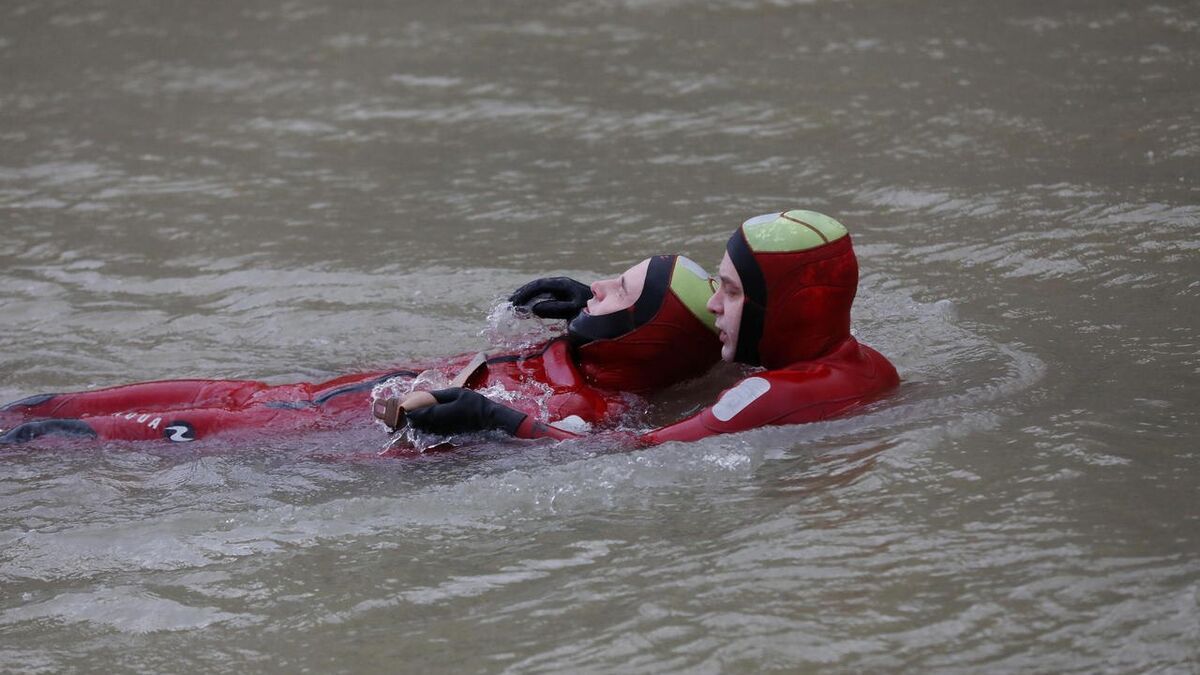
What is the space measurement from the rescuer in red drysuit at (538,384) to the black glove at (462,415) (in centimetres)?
26

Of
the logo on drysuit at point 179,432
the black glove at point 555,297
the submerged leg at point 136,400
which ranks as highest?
the black glove at point 555,297

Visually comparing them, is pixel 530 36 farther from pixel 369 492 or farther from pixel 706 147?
pixel 369 492

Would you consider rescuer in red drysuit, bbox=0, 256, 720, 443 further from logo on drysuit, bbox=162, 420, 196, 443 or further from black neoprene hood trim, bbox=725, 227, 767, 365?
black neoprene hood trim, bbox=725, 227, 767, 365

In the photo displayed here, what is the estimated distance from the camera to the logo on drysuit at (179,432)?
5637 mm

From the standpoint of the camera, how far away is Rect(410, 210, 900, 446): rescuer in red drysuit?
508 cm

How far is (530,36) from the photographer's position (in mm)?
12609

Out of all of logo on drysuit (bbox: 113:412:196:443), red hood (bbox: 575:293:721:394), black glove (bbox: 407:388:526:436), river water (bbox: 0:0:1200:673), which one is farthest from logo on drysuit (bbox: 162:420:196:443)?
red hood (bbox: 575:293:721:394)

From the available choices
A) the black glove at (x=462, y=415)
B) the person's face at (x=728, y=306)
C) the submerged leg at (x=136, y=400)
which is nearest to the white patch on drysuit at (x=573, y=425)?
the black glove at (x=462, y=415)

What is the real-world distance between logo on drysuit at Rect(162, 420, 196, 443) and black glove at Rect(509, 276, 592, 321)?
1.46 m

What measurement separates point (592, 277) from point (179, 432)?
8.31ft

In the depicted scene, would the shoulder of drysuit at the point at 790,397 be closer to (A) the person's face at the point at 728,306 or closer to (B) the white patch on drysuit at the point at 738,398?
(B) the white patch on drysuit at the point at 738,398

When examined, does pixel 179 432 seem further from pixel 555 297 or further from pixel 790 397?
pixel 790 397

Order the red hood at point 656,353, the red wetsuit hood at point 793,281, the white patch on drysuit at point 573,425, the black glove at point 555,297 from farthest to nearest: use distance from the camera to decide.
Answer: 1. the black glove at point 555,297
2. the red hood at point 656,353
3. the white patch on drysuit at point 573,425
4. the red wetsuit hood at point 793,281

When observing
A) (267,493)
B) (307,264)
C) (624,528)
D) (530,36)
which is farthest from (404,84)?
(624,528)
